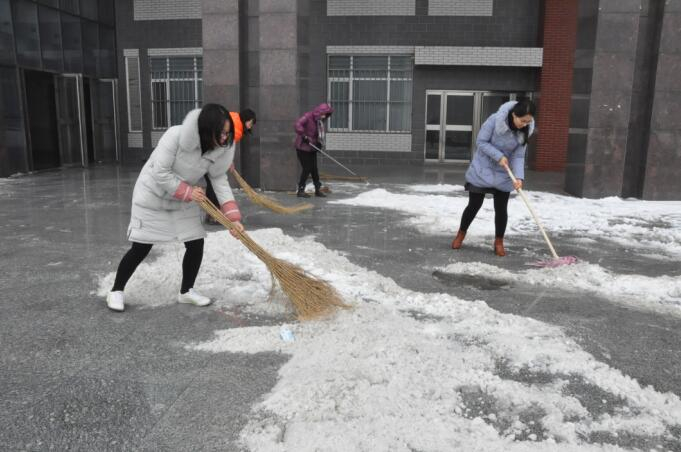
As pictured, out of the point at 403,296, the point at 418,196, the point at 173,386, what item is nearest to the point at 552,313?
the point at 403,296

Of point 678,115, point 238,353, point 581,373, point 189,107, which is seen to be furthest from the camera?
point 189,107

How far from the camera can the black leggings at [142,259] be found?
429 centimetres

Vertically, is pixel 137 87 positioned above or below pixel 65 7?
below

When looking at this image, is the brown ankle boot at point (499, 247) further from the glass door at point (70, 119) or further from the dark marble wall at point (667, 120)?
the glass door at point (70, 119)

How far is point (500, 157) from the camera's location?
5.88 meters

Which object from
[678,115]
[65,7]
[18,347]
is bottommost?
[18,347]

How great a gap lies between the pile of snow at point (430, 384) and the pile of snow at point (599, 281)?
3.28 feet

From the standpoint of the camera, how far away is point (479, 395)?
3.14 metres

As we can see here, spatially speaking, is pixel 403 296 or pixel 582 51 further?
pixel 582 51

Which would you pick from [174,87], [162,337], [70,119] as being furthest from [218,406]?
[174,87]

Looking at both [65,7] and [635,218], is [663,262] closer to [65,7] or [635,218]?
[635,218]

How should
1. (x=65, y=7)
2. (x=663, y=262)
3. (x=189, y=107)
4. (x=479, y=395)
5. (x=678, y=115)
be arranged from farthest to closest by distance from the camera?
1. (x=189, y=107)
2. (x=65, y=7)
3. (x=678, y=115)
4. (x=663, y=262)
5. (x=479, y=395)

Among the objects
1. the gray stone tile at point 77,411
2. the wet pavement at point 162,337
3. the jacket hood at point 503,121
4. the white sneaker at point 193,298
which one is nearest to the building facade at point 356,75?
the wet pavement at point 162,337

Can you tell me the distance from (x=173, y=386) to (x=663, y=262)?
16.2 ft
